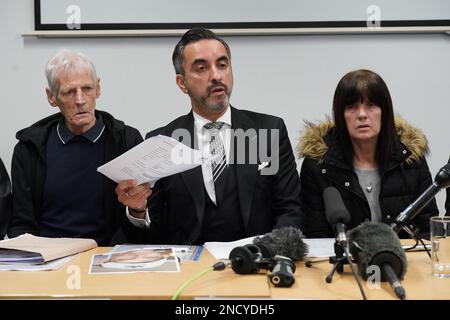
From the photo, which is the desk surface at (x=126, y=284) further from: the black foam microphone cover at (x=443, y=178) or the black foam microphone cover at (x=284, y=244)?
the black foam microphone cover at (x=443, y=178)

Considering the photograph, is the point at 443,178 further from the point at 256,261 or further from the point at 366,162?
the point at 366,162

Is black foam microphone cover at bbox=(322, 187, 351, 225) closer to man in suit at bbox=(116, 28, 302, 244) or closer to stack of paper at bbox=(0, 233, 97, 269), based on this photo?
man in suit at bbox=(116, 28, 302, 244)

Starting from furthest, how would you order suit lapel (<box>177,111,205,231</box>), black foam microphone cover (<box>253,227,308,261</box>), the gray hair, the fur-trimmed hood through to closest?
the gray hair, the fur-trimmed hood, suit lapel (<box>177,111,205,231</box>), black foam microphone cover (<box>253,227,308,261</box>)

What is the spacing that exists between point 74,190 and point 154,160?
2.64 feet

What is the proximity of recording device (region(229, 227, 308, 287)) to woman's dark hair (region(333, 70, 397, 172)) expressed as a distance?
73 cm

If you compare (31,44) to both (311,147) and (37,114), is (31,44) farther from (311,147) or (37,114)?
(311,147)

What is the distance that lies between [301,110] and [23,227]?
5.03 feet

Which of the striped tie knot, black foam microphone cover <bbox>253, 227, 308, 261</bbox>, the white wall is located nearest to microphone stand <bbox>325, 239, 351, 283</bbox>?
black foam microphone cover <bbox>253, 227, 308, 261</bbox>

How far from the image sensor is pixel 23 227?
2.03 m

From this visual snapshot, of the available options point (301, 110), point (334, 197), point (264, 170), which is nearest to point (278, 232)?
point (334, 197)

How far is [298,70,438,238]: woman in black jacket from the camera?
1.94m

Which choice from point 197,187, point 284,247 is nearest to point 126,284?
point 284,247

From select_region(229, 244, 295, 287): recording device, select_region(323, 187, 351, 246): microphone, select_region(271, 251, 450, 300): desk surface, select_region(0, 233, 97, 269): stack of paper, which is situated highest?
select_region(323, 187, 351, 246): microphone

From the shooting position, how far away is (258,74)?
278 centimetres
